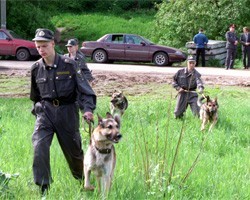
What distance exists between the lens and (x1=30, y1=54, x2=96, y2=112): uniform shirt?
253 inches

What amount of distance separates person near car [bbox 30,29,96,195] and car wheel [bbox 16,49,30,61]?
72.5 ft

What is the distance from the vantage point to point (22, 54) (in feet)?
93.2

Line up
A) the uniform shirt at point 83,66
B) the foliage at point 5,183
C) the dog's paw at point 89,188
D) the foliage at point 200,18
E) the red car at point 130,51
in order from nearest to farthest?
the foliage at point 5,183, the dog's paw at point 89,188, the uniform shirt at point 83,66, the red car at point 130,51, the foliage at point 200,18

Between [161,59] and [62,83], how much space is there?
68.4 feet

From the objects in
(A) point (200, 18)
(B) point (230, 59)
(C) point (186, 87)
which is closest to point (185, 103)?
(C) point (186, 87)

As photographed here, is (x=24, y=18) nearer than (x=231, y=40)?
No

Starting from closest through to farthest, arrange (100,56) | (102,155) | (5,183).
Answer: (5,183)
(102,155)
(100,56)

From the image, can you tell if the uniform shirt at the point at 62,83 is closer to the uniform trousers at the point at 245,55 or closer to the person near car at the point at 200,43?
the person near car at the point at 200,43

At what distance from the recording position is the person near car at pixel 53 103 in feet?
20.9

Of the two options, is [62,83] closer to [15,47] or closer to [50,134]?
[50,134]

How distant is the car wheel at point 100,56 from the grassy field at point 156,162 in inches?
598

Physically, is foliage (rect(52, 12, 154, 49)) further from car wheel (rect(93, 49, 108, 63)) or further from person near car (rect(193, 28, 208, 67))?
person near car (rect(193, 28, 208, 67))

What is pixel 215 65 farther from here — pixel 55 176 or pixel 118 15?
pixel 55 176

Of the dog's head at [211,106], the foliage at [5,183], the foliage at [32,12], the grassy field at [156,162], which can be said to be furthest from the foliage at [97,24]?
the foliage at [5,183]
